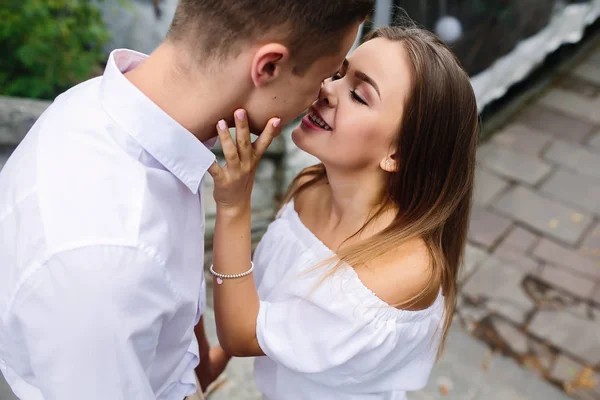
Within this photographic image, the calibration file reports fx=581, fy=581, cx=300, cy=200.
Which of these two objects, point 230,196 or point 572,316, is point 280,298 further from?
point 572,316

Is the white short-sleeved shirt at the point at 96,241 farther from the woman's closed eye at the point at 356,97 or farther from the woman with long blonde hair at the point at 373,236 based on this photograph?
the woman's closed eye at the point at 356,97

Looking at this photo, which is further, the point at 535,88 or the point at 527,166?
the point at 535,88

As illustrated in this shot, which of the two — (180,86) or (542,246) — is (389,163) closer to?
(180,86)

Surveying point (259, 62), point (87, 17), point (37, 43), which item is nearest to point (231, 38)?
point (259, 62)

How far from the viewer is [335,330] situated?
1.72m

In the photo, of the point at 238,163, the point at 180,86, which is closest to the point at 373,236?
the point at 238,163

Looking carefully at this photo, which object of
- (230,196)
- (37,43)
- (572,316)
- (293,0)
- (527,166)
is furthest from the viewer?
(527,166)

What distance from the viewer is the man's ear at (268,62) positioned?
4.15 ft

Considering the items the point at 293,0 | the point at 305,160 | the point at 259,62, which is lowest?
the point at 305,160

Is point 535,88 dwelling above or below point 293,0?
below

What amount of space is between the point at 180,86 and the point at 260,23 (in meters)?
0.23

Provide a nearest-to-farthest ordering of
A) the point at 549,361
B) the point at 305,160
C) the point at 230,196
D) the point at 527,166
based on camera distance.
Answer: the point at 230,196 → the point at 549,361 → the point at 305,160 → the point at 527,166

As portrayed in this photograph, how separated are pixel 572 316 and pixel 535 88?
9.76 ft

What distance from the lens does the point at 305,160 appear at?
3936 mm
